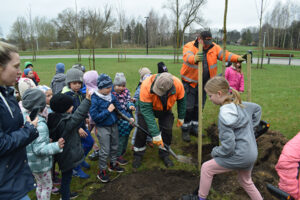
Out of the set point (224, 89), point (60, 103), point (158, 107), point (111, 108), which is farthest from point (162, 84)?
point (60, 103)

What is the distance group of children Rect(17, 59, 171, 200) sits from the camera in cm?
256

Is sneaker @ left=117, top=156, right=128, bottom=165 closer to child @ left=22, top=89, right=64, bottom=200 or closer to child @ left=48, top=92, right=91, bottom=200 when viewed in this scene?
child @ left=48, top=92, right=91, bottom=200

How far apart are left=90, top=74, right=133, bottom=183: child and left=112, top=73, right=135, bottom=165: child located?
0.95 ft

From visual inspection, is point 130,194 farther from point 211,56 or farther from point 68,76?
point 211,56

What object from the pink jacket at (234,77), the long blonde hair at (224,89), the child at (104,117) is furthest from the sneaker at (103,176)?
the pink jacket at (234,77)

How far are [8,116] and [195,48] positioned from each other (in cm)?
361

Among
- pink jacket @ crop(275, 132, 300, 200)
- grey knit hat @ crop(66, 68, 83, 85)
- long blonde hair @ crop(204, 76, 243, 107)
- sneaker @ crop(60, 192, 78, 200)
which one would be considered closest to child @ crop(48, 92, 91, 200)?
sneaker @ crop(60, 192, 78, 200)

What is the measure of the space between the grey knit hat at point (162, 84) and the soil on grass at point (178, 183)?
1.42 m

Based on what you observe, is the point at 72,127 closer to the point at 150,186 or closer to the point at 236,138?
the point at 150,186

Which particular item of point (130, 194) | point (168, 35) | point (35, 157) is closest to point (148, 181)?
point (130, 194)

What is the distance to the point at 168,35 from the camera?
56.2 meters

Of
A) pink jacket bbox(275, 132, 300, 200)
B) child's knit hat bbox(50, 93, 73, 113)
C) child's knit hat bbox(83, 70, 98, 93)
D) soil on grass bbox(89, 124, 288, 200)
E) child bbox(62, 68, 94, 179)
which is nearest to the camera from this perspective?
pink jacket bbox(275, 132, 300, 200)

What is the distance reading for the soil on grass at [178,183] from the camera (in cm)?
320

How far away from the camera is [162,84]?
3270 mm
